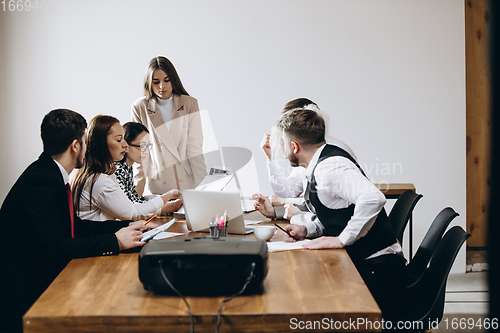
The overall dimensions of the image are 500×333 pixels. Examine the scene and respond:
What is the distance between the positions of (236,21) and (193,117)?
3.44 feet

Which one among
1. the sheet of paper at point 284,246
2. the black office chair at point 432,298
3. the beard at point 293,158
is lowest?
the black office chair at point 432,298

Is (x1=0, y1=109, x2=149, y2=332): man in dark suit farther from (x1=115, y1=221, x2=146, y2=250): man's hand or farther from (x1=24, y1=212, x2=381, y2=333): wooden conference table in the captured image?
(x1=24, y1=212, x2=381, y2=333): wooden conference table

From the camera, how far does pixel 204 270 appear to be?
3.51 feet

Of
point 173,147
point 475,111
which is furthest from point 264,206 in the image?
point 475,111

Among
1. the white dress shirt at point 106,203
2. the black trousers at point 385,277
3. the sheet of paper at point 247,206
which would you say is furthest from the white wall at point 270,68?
the black trousers at point 385,277

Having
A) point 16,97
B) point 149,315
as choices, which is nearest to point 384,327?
point 149,315

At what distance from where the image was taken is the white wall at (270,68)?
379 cm

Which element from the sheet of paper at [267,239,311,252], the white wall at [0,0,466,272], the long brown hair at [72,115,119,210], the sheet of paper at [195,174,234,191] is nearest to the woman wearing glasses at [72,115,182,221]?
the long brown hair at [72,115,119,210]

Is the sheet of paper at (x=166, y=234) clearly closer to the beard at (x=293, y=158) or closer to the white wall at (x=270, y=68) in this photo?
the beard at (x=293, y=158)

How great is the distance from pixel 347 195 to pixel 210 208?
55 centimetres

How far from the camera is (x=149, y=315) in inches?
38.5

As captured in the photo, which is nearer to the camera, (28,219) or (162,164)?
(28,219)

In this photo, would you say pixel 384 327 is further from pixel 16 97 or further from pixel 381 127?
pixel 16 97

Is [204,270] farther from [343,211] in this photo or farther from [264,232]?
[343,211]
